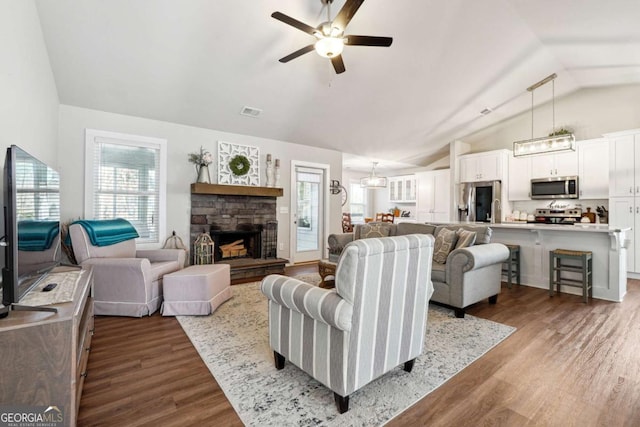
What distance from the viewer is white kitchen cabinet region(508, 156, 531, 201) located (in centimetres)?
620

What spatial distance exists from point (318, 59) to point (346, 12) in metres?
Result: 1.42

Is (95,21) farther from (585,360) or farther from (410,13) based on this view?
(585,360)

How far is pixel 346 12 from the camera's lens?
8.00 feet

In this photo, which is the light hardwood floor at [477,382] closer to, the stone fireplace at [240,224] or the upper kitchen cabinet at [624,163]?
the stone fireplace at [240,224]

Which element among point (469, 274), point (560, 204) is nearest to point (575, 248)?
point (469, 274)

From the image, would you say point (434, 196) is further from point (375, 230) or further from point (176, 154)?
point (176, 154)

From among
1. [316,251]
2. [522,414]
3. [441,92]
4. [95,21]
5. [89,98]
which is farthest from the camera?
[316,251]

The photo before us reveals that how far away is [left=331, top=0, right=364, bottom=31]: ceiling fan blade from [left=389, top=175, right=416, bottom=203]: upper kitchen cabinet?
6453mm

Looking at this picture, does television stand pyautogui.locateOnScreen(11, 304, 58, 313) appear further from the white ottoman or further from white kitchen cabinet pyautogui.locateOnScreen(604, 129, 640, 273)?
white kitchen cabinet pyautogui.locateOnScreen(604, 129, 640, 273)

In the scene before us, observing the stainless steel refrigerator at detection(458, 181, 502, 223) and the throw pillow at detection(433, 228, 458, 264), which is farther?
the stainless steel refrigerator at detection(458, 181, 502, 223)

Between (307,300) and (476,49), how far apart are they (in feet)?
13.6

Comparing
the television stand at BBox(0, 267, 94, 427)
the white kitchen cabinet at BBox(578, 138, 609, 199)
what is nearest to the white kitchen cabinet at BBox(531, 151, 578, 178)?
the white kitchen cabinet at BBox(578, 138, 609, 199)

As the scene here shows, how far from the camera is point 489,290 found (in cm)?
340

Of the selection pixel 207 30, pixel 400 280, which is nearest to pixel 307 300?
pixel 400 280
